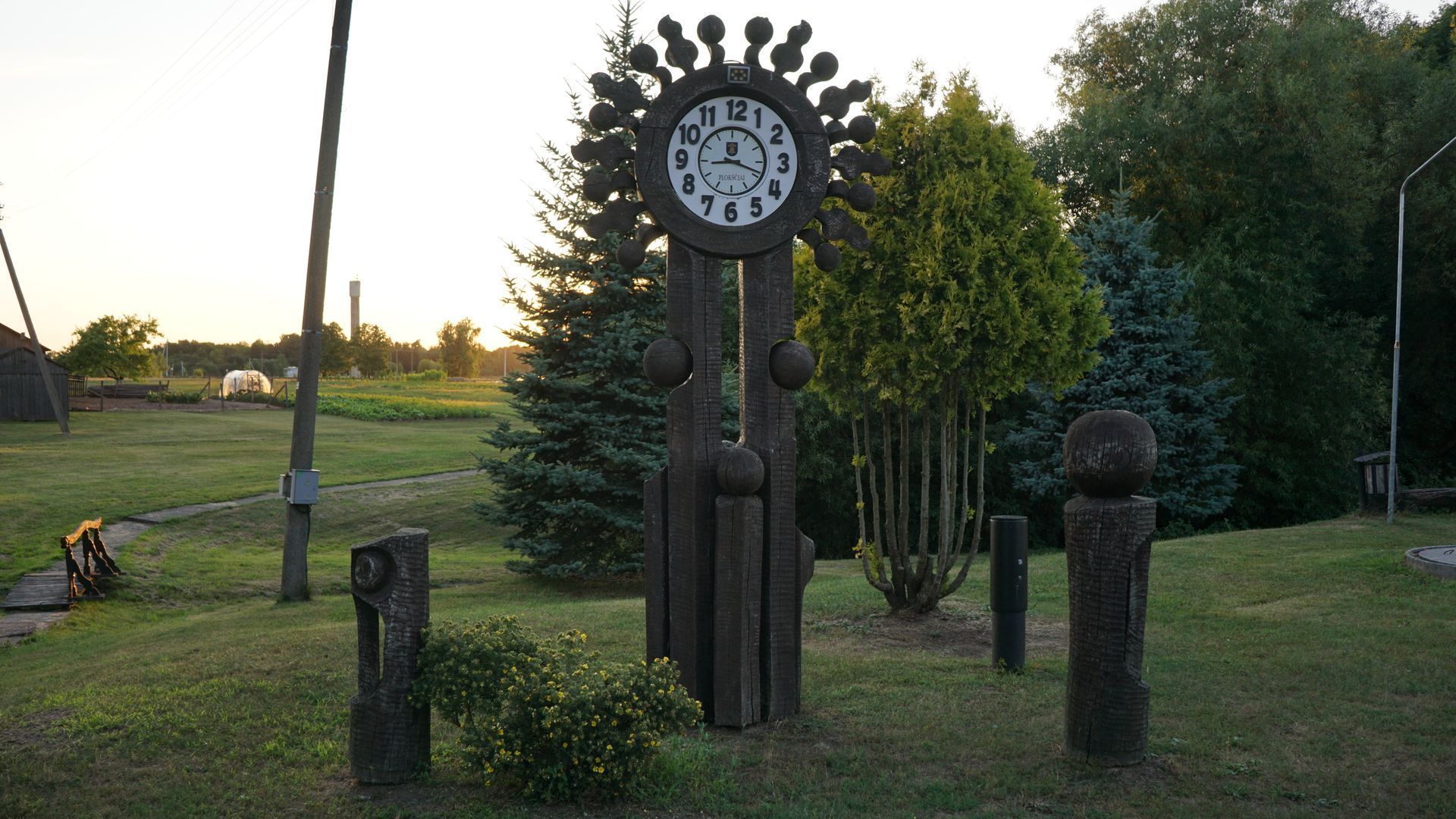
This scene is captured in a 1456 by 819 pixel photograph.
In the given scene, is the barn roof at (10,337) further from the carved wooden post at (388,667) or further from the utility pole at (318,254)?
the carved wooden post at (388,667)

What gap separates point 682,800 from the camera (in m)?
4.61

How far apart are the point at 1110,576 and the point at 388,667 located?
10.9ft

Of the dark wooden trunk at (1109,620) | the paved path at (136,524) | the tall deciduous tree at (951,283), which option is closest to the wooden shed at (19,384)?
the paved path at (136,524)

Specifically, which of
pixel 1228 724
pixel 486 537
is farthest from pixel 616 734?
pixel 486 537

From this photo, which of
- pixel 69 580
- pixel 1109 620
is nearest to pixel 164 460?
pixel 69 580

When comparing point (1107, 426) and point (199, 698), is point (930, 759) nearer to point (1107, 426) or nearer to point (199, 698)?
point (1107, 426)

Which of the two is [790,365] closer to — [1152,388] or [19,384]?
[1152,388]

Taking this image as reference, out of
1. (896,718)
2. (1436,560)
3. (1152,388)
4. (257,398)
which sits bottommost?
(896,718)

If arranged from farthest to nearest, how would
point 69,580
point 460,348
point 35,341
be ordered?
point 460,348
point 35,341
point 69,580

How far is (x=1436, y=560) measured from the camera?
10180 mm

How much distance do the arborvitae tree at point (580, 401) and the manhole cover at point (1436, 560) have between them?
28.2 feet

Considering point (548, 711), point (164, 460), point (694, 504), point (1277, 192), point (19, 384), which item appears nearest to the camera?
point (548, 711)

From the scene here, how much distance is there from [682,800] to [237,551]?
14.3m

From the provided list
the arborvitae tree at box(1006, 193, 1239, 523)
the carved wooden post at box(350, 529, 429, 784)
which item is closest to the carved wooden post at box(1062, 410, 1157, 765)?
the carved wooden post at box(350, 529, 429, 784)
